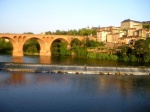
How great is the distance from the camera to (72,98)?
47.0 ft

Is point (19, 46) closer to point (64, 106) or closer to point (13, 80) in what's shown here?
point (13, 80)

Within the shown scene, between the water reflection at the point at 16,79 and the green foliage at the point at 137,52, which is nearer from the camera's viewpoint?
the water reflection at the point at 16,79

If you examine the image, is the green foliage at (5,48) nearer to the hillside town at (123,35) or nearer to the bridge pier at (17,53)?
the bridge pier at (17,53)

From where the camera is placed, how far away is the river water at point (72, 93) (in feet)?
42.1

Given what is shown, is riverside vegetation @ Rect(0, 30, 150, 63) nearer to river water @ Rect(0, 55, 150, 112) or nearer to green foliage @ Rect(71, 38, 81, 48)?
green foliage @ Rect(71, 38, 81, 48)

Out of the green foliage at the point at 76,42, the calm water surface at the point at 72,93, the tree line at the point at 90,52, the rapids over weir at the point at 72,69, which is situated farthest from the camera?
the green foliage at the point at 76,42

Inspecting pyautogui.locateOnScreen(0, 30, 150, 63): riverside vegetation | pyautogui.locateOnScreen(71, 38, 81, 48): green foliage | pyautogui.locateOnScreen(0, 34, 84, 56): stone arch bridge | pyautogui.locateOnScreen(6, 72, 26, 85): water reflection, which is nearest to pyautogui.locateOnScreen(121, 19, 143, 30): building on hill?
pyautogui.locateOnScreen(0, 30, 150, 63): riverside vegetation

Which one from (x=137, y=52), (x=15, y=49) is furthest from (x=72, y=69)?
(x=15, y=49)

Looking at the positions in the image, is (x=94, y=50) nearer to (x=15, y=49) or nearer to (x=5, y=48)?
(x=15, y=49)

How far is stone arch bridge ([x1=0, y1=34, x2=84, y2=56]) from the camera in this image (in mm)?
40188

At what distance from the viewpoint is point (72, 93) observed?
50.5 ft

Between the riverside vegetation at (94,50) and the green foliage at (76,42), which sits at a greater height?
the green foliage at (76,42)

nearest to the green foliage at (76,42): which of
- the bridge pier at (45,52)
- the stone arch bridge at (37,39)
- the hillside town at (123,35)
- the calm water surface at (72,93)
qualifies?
the stone arch bridge at (37,39)

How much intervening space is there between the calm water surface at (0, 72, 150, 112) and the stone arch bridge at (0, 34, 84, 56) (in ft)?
64.2
